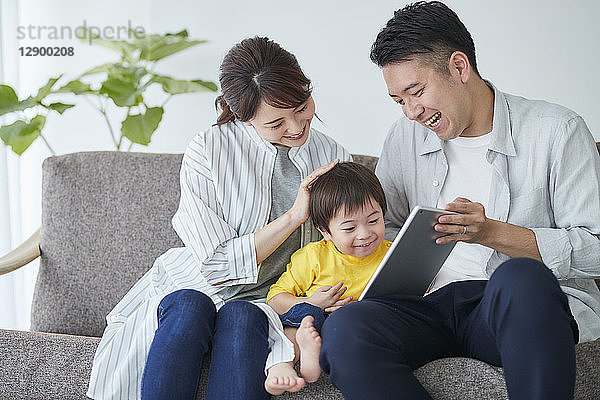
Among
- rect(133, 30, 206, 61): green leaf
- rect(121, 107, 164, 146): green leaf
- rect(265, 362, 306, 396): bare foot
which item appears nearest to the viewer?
Result: rect(265, 362, 306, 396): bare foot

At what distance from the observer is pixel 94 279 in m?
2.04

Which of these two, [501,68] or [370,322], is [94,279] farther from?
[501,68]

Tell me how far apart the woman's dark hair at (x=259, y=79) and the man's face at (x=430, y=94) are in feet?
0.69

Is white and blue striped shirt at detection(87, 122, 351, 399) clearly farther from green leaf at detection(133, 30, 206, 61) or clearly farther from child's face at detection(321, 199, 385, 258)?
green leaf at detection(133, 30, 206, 61)

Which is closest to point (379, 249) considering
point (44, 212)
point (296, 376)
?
point (296, 376)

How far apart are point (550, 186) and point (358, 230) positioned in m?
0.44

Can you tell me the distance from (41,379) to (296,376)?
0.59 metres

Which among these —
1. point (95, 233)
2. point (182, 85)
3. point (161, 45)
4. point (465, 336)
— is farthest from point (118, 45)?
point (465, 336)

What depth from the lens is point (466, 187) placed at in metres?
1.73

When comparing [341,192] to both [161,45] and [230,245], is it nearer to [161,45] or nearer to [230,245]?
[230,245]

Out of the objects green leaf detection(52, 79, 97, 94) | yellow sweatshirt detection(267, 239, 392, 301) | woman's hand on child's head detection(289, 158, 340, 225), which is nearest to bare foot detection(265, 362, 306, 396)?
yellow sweatshirt detection(267, 239, 392, 301)

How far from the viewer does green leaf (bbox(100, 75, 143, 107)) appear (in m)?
2.65

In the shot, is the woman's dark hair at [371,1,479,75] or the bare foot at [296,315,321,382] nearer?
the bare foot at [296,315,321,382]

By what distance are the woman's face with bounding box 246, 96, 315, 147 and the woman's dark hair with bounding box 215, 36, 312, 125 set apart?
15 mm
